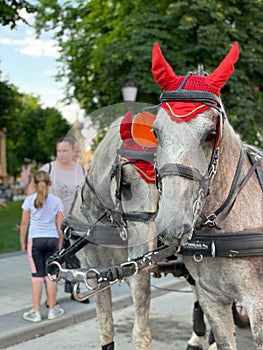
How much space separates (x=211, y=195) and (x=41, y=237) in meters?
3.55

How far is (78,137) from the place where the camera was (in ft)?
11.9

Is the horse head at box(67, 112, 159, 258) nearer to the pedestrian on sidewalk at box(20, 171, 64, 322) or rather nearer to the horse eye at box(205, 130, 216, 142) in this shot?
the horse eye at box(205, 130, 216, 142)

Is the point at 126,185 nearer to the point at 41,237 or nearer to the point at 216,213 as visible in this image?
the point at 216,213

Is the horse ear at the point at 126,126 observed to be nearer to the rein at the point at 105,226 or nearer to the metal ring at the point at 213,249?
the rein at the point at 105,226

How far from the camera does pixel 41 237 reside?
19.8ft

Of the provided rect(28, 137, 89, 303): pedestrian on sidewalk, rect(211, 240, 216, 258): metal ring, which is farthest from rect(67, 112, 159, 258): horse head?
rect(211, 240, 216, 258): metal ring

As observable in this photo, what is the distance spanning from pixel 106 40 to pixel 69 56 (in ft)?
7.61

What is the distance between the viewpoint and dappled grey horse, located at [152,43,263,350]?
2422mm

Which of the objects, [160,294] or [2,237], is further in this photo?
[2,237]

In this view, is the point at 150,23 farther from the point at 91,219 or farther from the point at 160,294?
the point at 91,219

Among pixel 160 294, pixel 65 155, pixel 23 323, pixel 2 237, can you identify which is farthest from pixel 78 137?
pixel 2 237

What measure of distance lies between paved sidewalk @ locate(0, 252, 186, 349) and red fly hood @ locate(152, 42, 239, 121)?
145 inches

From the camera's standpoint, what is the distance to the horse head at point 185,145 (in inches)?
93.0

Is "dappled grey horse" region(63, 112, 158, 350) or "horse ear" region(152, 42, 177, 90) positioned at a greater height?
"horse ear" region(152, 42, 177, 90)
